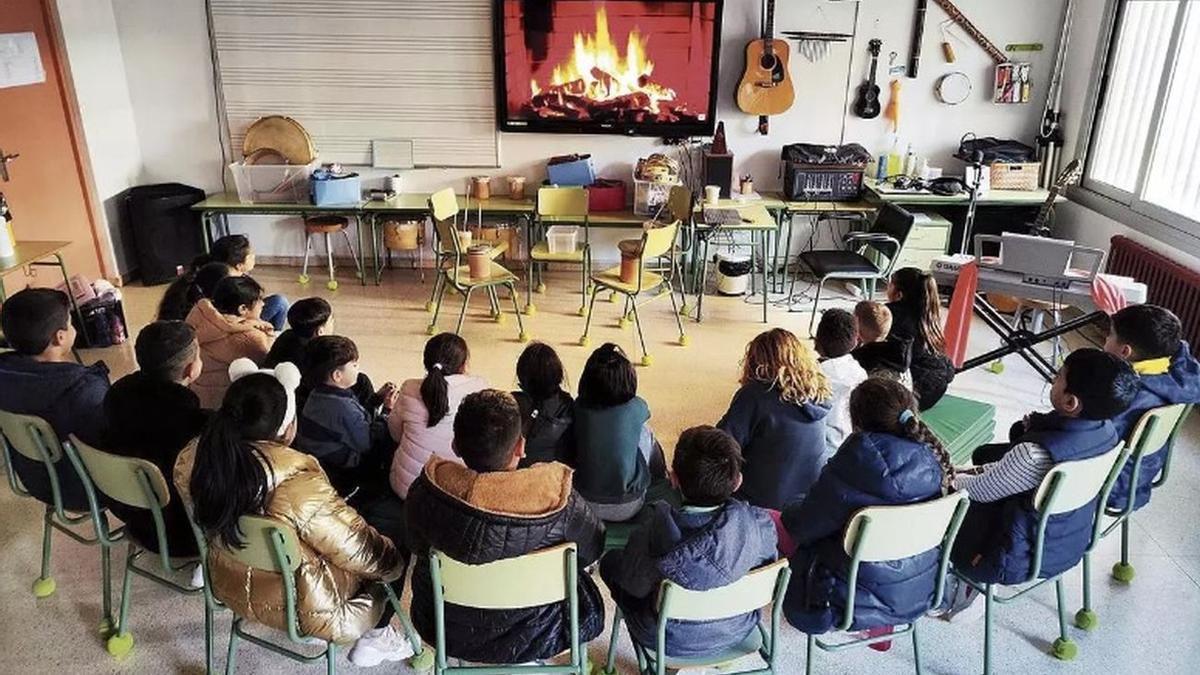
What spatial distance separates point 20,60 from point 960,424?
5610 millimetres

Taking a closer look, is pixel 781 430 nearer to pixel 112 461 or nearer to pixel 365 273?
pixel 112 461

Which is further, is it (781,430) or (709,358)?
(709,358)

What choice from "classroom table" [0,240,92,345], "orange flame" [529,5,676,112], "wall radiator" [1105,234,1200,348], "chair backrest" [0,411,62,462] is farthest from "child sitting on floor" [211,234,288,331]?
"wall radiator" [1105,234,1200,348]

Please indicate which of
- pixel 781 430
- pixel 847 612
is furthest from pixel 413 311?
→ pixel 847 612

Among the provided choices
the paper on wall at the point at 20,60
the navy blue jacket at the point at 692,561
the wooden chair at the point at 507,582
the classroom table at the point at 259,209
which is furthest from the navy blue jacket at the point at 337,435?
the paper on wall at the point at 20,60

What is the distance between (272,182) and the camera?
6.10 m

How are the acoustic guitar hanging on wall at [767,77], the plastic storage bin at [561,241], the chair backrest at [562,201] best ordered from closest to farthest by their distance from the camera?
the plastic storage bin at [561,241]
the chair backrest at [562,201]
the acoustic guitar hanging on wall at [767,77]

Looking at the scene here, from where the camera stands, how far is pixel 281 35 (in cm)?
599

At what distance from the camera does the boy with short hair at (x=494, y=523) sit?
192cm

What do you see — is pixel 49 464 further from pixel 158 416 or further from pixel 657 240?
pixel 657 240

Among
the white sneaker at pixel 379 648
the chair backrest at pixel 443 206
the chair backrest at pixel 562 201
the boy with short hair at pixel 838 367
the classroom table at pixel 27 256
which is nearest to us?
the white sneaker at pixel 379 648

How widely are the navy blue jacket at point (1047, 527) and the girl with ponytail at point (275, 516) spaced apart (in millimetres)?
1660

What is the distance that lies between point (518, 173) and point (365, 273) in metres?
1.38

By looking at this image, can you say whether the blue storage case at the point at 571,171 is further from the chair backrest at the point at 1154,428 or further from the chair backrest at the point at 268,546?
the chair backrest at the point at 268,546
